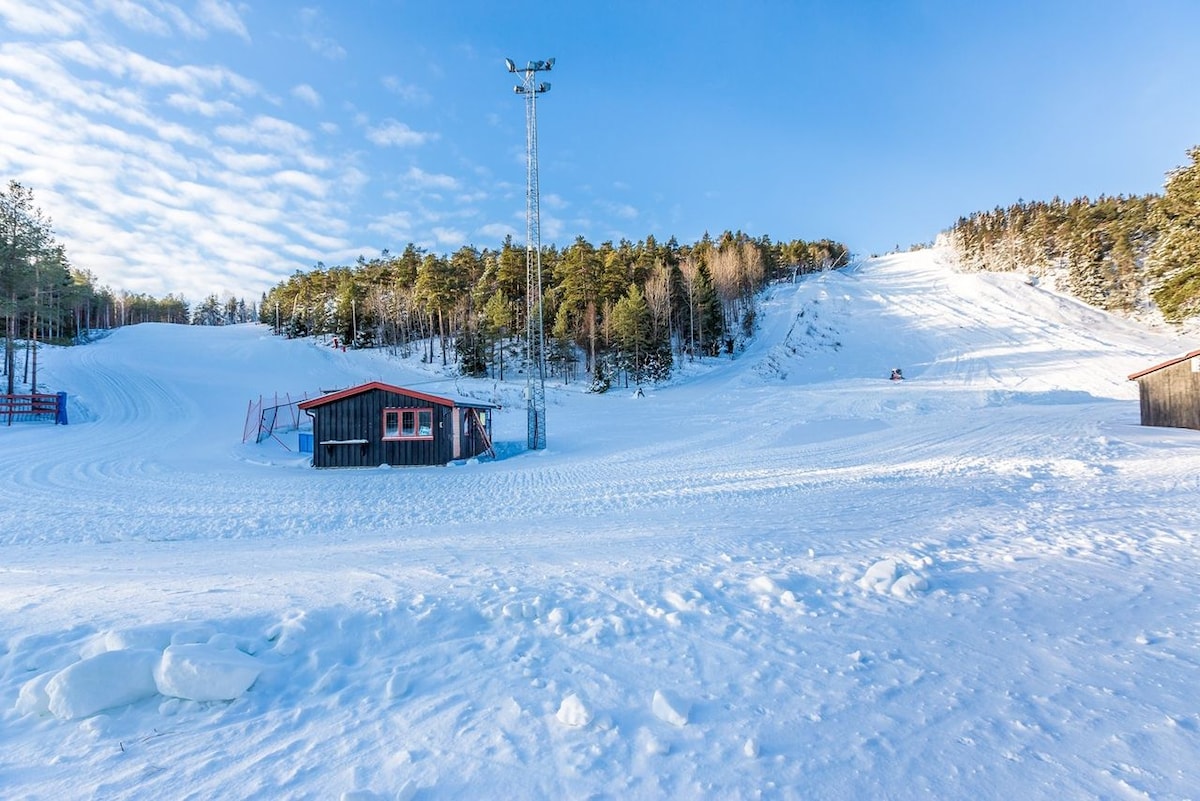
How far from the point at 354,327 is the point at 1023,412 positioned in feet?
203

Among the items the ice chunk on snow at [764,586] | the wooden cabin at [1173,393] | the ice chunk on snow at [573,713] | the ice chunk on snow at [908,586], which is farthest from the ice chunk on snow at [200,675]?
the wooden cabin at [1173,393]

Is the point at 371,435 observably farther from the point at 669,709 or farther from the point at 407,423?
the point at 669,709

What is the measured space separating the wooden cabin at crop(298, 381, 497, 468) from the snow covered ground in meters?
5.82

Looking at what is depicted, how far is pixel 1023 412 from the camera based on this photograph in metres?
24.3

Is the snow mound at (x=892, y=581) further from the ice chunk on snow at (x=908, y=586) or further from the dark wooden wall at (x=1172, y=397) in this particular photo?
the dark wooden wall at (x=1172, y=397)

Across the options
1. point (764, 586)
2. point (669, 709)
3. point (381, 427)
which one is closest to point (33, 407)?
point (381, 427)

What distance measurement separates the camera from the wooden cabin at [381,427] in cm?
1883

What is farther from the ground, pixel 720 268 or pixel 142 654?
pixel 720 268

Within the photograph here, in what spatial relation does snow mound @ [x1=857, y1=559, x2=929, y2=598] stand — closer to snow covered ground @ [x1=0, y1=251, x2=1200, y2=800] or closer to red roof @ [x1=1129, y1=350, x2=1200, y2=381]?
snow covered ground @ [x1=0, y1=251, x2=1200, y2=800]

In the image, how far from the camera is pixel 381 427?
62.4ft

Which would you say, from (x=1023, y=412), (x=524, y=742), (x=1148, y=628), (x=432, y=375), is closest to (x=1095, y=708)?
(x=1148, y=628)

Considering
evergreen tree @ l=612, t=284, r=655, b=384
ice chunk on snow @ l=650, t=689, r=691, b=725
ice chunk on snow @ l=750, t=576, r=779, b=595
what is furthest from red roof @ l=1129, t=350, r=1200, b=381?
evergreen tree @ l=612, t=284, r=655, b=384

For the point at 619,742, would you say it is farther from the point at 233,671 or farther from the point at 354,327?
the point at 354,327

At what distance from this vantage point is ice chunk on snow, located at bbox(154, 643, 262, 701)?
A: 125 inches
